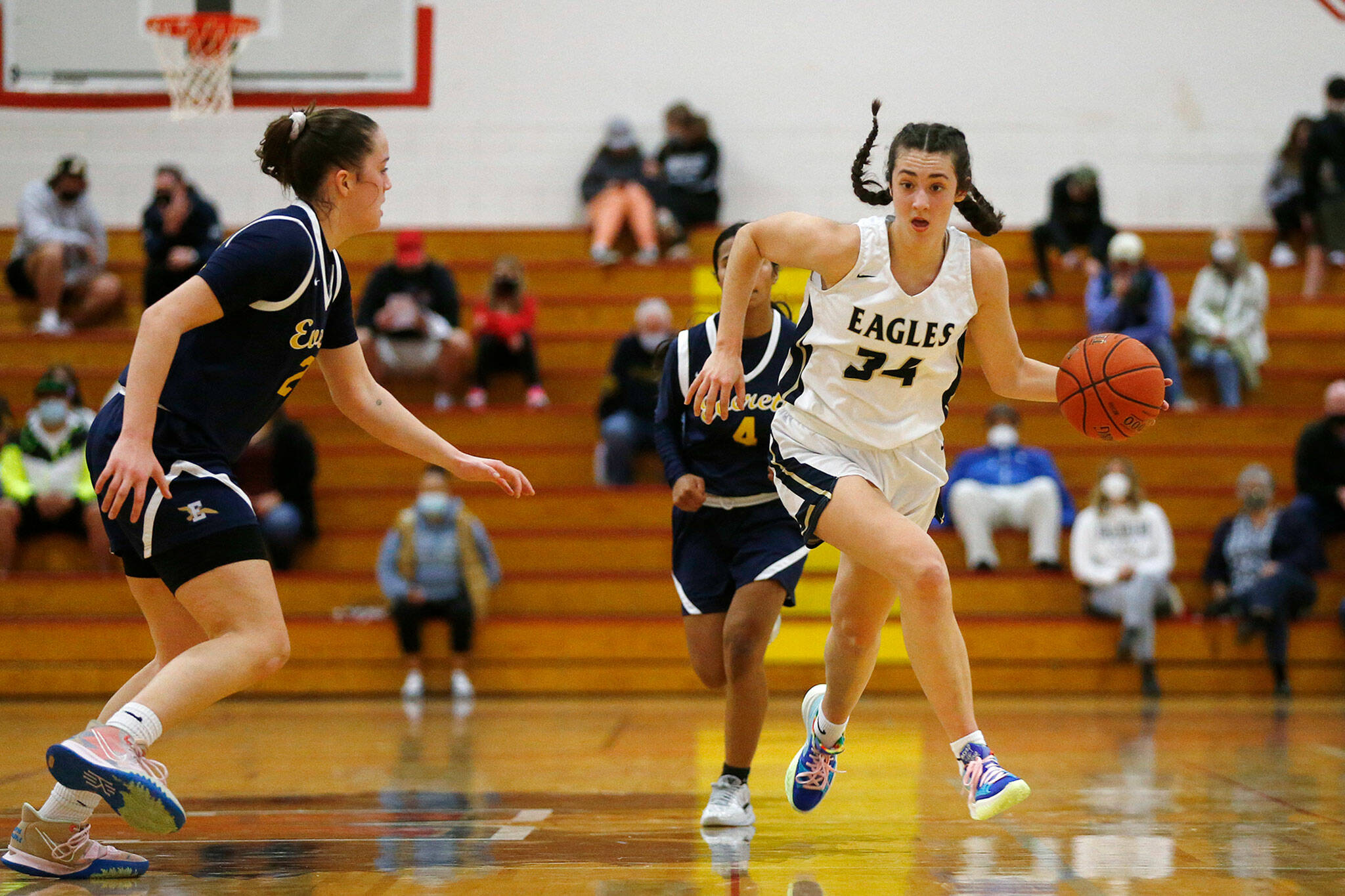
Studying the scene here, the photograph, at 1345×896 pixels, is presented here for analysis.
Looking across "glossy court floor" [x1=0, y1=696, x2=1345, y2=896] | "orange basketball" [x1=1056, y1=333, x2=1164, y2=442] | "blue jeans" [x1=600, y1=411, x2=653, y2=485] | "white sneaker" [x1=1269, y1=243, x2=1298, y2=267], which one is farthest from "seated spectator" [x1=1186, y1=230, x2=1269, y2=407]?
"orange basketball" [x1=1056, y1=333, x2=1164, y2=442]

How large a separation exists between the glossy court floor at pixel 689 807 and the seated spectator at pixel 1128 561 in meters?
1.02

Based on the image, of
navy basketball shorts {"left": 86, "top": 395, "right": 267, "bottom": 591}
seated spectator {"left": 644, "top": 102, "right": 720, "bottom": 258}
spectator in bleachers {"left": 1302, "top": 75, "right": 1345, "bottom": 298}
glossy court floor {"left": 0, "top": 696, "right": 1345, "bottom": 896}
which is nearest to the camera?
navy basketball shorts {"left": 86, "top": 395, "right": 267, "bottom": 591}

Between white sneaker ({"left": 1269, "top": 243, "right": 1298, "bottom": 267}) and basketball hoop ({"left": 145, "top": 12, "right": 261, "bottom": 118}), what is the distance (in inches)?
355

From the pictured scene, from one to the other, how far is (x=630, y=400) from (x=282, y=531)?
104 inches

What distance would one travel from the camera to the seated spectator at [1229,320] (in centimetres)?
1097

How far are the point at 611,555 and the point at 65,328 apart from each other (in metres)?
5.42

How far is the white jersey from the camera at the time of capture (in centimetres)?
361

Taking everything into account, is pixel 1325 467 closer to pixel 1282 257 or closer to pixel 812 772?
pixel 1282 257

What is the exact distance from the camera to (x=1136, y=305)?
10.8m

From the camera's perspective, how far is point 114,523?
10.5ft

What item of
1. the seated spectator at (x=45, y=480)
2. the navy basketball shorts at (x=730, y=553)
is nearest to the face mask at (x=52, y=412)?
the seated spectator at (x=45, y=480)

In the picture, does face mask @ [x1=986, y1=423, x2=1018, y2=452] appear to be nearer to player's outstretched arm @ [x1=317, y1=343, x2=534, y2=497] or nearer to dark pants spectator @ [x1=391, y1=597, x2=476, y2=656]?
dark pants spectator @ [x1=391, y1=597, x2=476, y2=656]

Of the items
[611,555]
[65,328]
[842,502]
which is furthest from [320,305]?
[65,328]

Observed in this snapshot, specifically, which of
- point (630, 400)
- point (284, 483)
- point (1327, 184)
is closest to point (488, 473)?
point (284, 483)
